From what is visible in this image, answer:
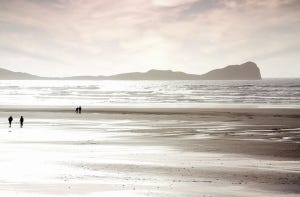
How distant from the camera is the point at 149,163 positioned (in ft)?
93.1

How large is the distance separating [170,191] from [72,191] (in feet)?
13.5

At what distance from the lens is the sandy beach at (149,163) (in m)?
21.5

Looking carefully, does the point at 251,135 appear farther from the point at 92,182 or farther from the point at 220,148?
the point at 92,182

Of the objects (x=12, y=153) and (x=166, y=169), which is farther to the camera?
(x=12, y=153)

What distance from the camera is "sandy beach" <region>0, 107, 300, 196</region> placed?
2152cm

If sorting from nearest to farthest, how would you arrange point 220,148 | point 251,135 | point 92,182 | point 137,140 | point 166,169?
point 92,182 → point 166,169 → point 220,148 → point 137,140 → point 251,135

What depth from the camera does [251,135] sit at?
149ft

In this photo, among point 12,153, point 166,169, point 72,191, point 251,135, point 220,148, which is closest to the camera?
point 72,191

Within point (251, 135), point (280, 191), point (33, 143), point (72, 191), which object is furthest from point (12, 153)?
point (251, 135)

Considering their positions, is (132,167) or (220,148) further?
(220,148)

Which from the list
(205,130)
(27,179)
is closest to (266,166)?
(27,179)

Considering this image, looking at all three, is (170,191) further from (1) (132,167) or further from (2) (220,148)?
(2) (220,148)

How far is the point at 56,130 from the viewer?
→ 49.8 meters

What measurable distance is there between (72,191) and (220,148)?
1698 centimetres
